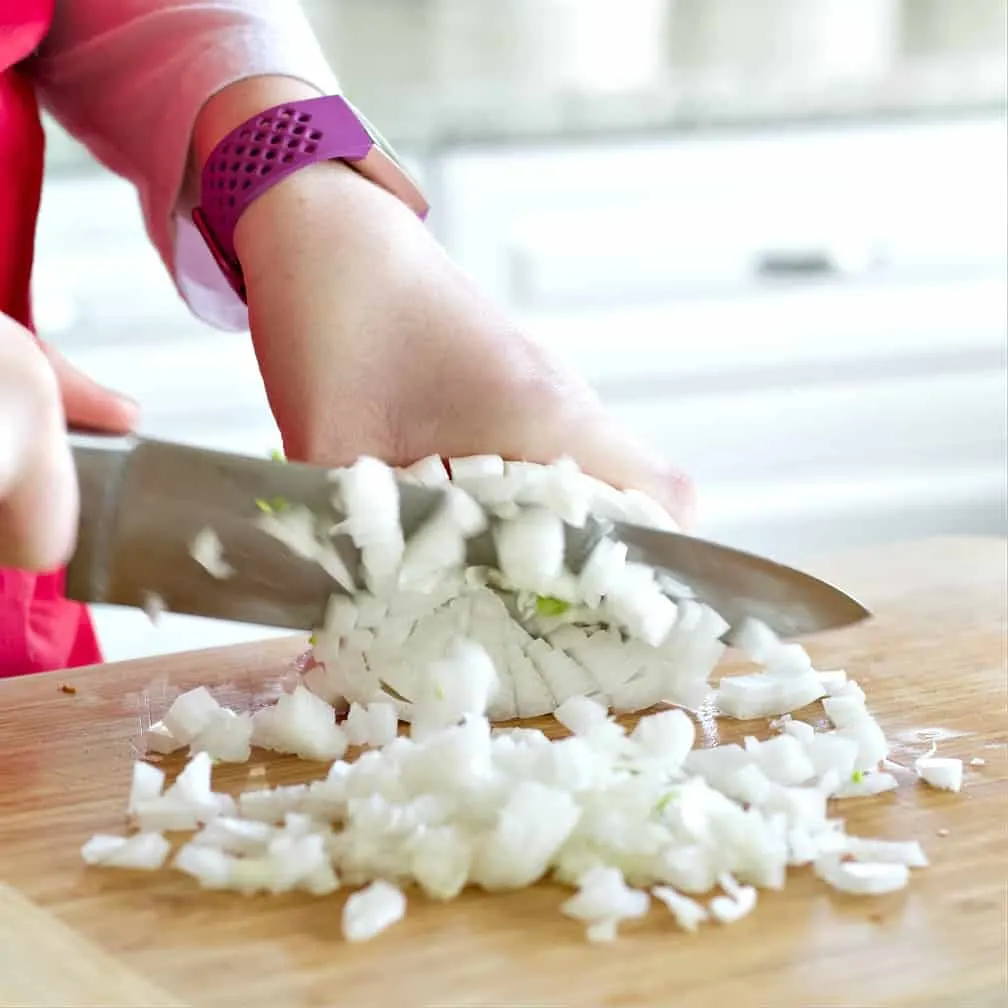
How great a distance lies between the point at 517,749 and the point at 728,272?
1.30 m

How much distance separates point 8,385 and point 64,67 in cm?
50

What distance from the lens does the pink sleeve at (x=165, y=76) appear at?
1.01 metres

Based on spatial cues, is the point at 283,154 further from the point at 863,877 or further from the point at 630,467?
the point at 863,877

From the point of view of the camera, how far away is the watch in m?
0.96

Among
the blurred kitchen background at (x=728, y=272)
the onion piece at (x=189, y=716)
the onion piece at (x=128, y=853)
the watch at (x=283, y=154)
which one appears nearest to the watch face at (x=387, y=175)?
the watch at (x=283, y=154)

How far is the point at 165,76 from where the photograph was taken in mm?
1030

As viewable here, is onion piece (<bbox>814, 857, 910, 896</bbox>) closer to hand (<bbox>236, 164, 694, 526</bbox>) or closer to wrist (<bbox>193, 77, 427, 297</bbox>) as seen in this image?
hand (<bbox>236, 164, 694, 526</bbox>)

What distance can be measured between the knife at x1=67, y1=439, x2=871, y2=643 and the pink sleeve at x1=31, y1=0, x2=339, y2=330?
11.7 inches

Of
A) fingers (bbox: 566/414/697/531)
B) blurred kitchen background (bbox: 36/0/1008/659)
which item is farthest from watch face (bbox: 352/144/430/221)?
blurred kitchen background (bbox: 36/0/1008/659)

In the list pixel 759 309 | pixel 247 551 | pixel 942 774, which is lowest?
pixel 759 309

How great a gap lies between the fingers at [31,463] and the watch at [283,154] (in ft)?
1.06

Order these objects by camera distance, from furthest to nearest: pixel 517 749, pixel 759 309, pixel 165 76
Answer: pixel 759 309 < pixel 165 76 < pixel 517 749

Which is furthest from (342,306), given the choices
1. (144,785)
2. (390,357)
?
(144,785)

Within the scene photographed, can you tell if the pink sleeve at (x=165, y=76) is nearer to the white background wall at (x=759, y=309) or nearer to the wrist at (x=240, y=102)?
the wrist at (x=240, y=102)
